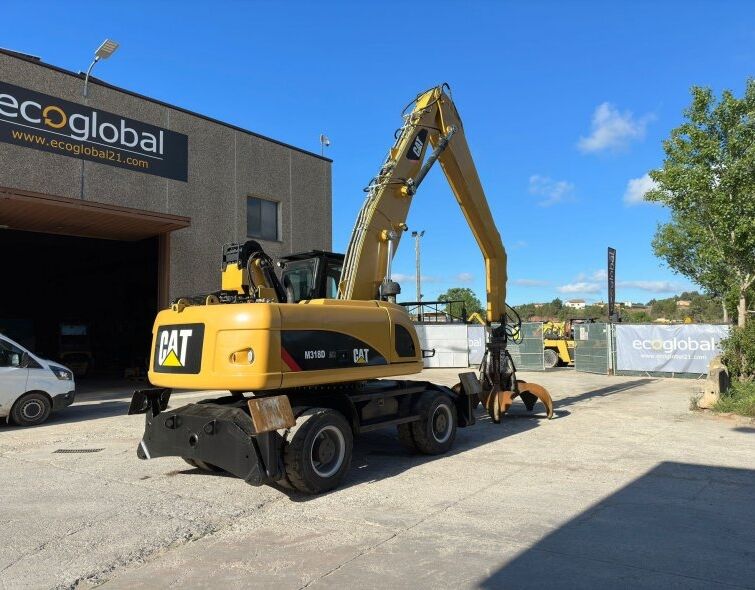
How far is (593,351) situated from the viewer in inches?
856

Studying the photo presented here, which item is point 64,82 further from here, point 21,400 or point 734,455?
point 734,455

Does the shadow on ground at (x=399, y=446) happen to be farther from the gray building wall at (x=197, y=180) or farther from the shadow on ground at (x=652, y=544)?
the gray building wall at (x=197, y=180)

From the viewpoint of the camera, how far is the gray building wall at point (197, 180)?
13.8 metres

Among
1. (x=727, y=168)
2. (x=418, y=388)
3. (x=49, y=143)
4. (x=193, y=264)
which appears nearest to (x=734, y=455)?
→ (x=418, y=388)

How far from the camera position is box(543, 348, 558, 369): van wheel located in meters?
25.2

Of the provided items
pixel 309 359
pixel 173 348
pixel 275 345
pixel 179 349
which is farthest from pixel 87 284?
pixel 275 345

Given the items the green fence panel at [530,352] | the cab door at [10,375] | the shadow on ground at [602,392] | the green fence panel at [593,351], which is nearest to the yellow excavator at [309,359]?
the cab door at [10,375]

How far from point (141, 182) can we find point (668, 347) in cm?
1759

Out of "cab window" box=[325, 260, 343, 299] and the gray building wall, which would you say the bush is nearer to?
"cab window" box=[325, 260, 343, 299]

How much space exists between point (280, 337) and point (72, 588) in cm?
277

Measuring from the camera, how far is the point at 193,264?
16766 millimetres

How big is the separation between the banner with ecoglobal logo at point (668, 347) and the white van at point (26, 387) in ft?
58.4

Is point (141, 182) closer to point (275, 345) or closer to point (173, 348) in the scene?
point (173, 348)

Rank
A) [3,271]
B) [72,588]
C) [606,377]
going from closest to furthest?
[72,588] < [606,377] < [3,271]
